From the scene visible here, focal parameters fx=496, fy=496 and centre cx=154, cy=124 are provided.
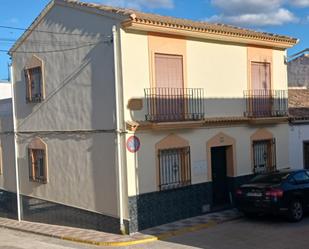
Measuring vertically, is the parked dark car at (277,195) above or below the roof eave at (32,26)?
below

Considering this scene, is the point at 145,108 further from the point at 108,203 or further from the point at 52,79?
the point at 52,79

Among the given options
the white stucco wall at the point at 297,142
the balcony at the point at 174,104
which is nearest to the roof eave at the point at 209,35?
the balcony at the point at 174,104

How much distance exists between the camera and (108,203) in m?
14.0

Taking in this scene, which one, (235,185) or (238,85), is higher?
(238,85)

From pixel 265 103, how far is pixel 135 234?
7.12m

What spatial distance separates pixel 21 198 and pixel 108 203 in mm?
5687

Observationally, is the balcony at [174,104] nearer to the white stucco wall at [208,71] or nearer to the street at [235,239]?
the white stucco wall at [208,71]

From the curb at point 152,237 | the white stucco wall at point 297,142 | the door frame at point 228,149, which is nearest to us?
the curb at point 152,237

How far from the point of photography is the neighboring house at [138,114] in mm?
13586

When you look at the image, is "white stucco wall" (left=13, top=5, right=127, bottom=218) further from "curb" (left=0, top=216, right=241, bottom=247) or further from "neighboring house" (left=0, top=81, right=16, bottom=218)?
"neighboring house" (left=0, top=81, right=16, bottom=218)

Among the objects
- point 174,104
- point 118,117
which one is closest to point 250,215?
point 174,104

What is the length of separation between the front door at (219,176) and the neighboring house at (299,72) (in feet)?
48.5

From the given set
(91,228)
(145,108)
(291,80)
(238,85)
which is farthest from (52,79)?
(291,80)

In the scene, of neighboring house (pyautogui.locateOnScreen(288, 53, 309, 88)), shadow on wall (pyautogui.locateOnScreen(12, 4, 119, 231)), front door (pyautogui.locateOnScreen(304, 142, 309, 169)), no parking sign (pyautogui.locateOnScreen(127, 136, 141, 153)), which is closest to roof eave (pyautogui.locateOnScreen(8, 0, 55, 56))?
shadow on wall (pyautogui.locateOnScreen(12, 4, 119, 231))
